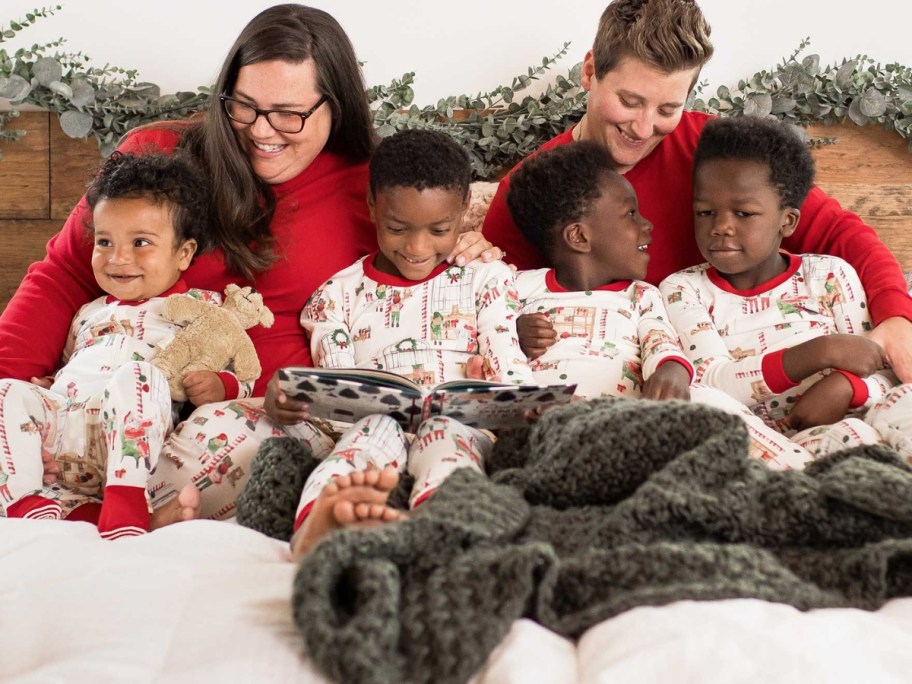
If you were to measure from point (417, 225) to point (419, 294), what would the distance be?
0.53 ft

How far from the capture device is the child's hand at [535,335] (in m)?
1.96

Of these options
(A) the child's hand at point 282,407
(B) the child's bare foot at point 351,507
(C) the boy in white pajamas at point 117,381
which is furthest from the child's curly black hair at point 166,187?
(B) the child's bare foot at point 351,507

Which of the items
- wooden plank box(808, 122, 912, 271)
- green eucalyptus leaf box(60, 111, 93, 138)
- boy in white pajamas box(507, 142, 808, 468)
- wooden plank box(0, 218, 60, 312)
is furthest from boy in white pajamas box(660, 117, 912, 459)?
wooden plank box(0, 218, 60, 312)

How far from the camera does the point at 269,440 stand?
5.04 ft

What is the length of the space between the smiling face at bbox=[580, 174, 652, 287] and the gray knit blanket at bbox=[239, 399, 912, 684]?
0.83 m

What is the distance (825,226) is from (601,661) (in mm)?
1672

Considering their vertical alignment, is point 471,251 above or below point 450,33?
below

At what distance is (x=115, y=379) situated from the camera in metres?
1.64

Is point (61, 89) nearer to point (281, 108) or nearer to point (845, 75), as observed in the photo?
point (281, 108)

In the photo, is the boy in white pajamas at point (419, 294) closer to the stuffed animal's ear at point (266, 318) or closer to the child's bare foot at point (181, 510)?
the stuffed animal's ear at point (266, 318)

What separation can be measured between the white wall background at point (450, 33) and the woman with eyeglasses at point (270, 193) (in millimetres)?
562

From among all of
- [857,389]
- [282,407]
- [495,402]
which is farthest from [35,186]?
[857,389]

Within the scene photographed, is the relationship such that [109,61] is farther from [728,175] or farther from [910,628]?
[910,628]

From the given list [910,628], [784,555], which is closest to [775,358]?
[784,555]
